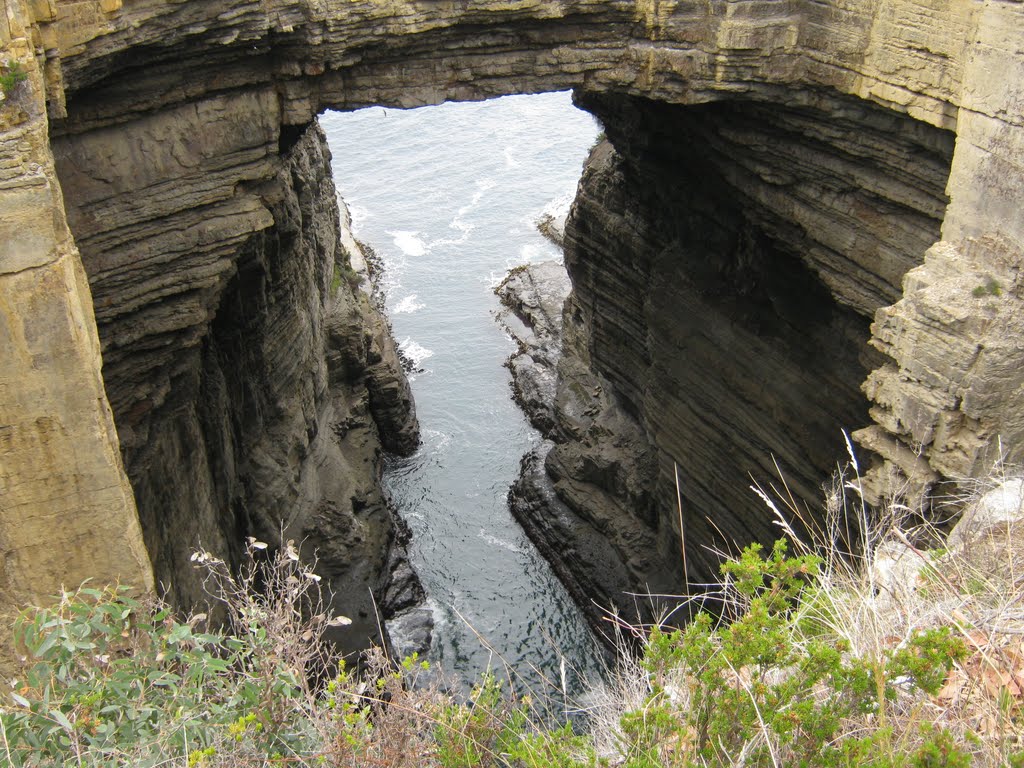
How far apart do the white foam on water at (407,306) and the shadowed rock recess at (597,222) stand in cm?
1160

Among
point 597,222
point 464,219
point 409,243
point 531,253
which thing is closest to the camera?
point 597,222

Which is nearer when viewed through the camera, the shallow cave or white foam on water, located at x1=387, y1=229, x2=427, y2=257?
the shallow cave

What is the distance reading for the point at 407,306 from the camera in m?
28.6

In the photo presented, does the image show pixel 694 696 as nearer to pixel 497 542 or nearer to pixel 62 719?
pixel 62 719

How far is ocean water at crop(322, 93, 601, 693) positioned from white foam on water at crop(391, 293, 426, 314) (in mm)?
110

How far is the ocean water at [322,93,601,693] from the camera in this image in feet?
58.3

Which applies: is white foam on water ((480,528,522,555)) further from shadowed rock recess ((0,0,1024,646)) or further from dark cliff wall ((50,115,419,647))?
shadowed rock recess ((0,0,1024,646))

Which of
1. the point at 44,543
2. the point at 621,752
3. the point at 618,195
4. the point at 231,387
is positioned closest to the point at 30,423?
the point at 44,543

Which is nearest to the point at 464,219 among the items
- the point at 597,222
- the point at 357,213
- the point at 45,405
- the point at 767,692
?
the point at 357,213

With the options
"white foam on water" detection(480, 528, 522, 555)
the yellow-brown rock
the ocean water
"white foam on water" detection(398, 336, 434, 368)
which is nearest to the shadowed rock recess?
the yellow-brown rock

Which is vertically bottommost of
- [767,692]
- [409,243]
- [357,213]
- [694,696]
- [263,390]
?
[409,243]

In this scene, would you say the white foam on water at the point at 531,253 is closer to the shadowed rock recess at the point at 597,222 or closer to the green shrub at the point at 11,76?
the shadowed rock recess at the point at 597,222

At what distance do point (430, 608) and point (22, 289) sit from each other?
12.6m

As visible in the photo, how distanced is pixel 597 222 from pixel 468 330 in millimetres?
11186
